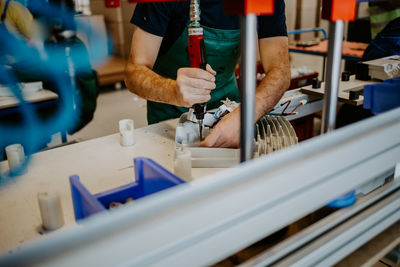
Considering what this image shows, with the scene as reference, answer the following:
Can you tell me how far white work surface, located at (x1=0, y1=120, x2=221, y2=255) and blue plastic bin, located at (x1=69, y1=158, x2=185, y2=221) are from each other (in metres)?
0.12

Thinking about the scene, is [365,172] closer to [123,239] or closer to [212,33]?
[123,239]

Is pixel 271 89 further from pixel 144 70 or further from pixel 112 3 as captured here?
pixel 112 3

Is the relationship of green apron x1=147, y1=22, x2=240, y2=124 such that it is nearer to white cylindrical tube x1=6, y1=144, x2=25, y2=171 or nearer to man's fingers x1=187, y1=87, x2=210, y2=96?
man's fingers x1=187, y1=87, x2=210, y2=96

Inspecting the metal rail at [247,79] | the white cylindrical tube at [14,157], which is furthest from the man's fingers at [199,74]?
the white cylindrical tube at [14,157]

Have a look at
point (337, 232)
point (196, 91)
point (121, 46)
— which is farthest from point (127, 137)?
point (121, 46)

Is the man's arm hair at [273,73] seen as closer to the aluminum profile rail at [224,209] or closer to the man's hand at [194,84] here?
the man's hand at [194,84]

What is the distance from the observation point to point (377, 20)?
329 centimetres

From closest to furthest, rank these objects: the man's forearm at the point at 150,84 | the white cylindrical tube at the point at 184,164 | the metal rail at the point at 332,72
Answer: the metal rail at the point at 332,72
the white cylindrical tube at the point at 184,164
the man's forearm at the point at 150,84

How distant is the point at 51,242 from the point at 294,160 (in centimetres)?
36

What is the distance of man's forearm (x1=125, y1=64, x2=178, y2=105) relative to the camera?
4.12ft

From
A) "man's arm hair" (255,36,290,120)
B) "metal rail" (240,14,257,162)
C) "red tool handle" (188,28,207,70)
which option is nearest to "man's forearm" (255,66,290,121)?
"man's arm hair" (255,36,290,120)

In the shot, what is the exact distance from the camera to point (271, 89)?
139 centimetres

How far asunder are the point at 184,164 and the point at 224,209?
0.49 m

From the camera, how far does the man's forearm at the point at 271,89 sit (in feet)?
4.21
